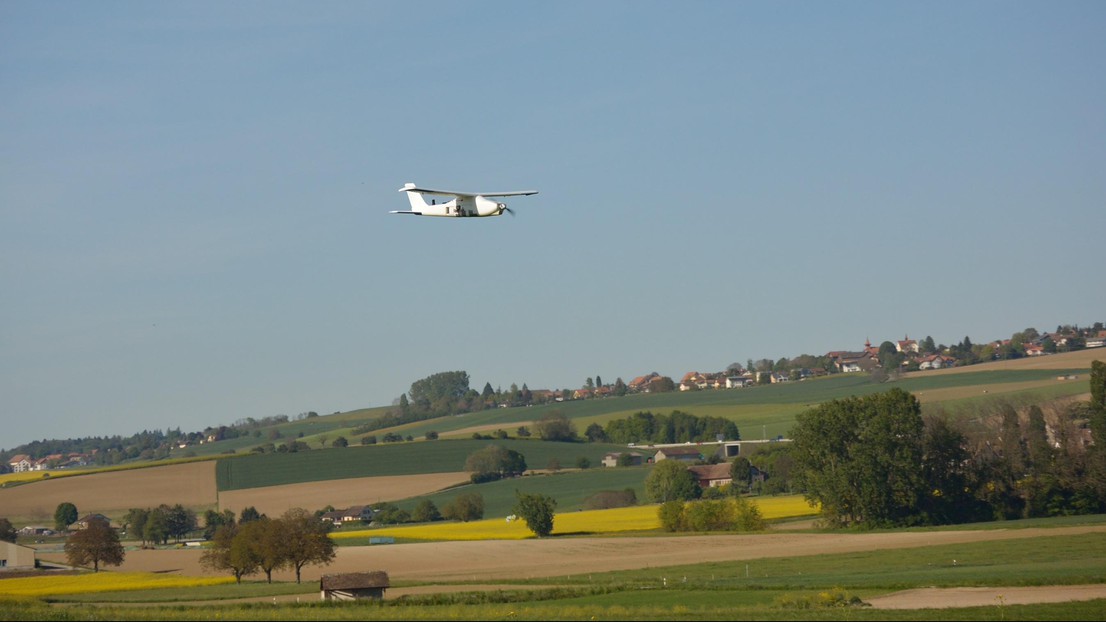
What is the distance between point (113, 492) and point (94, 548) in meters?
40.7

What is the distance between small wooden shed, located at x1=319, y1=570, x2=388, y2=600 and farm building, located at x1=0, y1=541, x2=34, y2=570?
3514 cm

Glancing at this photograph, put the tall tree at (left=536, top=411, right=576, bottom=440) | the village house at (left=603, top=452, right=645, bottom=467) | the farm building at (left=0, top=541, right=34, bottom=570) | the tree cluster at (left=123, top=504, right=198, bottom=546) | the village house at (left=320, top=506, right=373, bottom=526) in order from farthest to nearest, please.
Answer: the tall tree at (left=536, top=411, right=576, bottom=440), the village house at (left=603, top=452, right=645, bottom=467), the village house at (left=320, top=506, right=373, bottom=526), the tree cluster at (left=123, top=504, right=198, bottom=546), the farm building at (left=0, top=541, right=34, bottom=570)

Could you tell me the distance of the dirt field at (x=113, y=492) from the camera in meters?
107

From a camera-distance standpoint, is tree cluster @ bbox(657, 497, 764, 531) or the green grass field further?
the green grass field

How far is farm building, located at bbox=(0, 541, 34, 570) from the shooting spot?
72688 millimetres

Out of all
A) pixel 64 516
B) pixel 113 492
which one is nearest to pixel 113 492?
pixel 113 492

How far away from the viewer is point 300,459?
125m

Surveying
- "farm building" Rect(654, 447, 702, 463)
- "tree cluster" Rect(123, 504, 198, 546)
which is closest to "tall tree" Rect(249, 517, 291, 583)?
"tree cluster" Rect(123, 504, 198, 546)

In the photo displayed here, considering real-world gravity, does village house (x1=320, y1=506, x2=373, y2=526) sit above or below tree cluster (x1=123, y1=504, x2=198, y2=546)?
below

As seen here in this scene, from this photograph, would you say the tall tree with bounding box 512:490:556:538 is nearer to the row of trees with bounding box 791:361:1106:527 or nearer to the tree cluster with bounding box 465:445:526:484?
the row of trees with bounding box 791:361:1106:527

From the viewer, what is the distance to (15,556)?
73.1 m

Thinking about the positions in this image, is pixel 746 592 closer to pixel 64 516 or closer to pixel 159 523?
pixel 159 523

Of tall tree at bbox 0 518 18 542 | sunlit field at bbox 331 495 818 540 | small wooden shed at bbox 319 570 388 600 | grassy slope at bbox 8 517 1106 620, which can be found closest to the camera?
grassy slope at bbox 8 517 1106 620

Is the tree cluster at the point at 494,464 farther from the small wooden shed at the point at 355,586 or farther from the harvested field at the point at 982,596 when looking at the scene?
the harvested field at the point at 982,596
